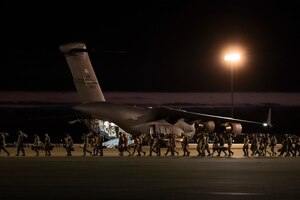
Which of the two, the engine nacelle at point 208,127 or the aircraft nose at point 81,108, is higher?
the aircraft nose at point 81,108

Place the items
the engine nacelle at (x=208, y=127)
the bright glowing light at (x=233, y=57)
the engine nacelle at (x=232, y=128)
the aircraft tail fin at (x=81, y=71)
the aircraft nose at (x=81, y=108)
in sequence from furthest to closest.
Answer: the aircraft tail fin at (x=81, y=71)
the bright glowing light at (x=233, y=57)
the engine nacelle at (x=208, y=127)
the engine nacelle at (x=232, y=128)
the aircraft nose at (x=81, y=108)

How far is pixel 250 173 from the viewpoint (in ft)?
75.3

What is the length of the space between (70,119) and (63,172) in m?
31.7

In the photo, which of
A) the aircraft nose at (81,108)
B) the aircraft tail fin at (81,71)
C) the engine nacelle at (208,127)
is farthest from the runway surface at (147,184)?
the aircraft tail fin at (81,71)

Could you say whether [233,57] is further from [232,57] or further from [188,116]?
[188,116]

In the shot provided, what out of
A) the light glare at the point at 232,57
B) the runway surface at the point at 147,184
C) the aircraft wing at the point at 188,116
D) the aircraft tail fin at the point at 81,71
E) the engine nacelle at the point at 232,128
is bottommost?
the runway surface at the point at 147,184

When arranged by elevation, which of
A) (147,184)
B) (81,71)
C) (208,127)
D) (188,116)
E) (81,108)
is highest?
(81,71)

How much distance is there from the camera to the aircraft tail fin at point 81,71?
54.8 meters

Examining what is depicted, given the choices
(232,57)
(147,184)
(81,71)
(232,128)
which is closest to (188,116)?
(232,128)

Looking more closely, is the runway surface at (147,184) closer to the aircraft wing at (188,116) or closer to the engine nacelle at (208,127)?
the aircraft wing at (188,116)

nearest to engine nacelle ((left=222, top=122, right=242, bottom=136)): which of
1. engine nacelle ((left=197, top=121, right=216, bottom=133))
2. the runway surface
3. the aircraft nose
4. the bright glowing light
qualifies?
engine nacelle ((left=197, top=121, right=216, bottom=133))

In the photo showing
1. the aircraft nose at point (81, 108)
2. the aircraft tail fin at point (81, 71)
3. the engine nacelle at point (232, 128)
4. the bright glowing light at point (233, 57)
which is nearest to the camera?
the aircraft nose at point (81, 108)

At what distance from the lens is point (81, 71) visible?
55094 mm

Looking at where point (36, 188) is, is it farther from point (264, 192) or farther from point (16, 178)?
point (264, 192)
